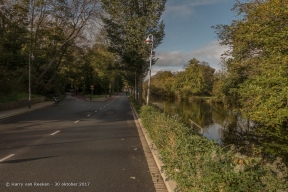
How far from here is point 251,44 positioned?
62.5 feet

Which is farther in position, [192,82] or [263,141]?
[192,82]

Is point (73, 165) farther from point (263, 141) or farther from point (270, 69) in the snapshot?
point (263, 141)

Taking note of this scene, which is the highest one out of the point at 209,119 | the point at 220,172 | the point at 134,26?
the point at 134,26

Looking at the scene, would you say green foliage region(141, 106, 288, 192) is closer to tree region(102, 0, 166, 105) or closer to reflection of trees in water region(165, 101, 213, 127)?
reflection of trees in water region(165, 101, 213, 127)

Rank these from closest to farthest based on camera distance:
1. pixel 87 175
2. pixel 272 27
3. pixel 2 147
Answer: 1. pixel 87 175
2. pixel 2 147
3. pixel 272 27

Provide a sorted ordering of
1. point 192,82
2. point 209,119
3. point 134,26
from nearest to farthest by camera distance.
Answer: point 134,26 < point 209,119 < point 192,82

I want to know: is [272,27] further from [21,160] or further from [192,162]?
[21,160]

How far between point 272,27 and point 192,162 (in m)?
12.7

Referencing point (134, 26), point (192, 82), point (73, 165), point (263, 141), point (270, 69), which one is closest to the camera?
point (73, 165)

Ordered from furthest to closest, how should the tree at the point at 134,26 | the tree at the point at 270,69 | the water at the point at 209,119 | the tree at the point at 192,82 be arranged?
1. the tree at the point at 192,82
2. the tree at the point at 134,26
3. the water at the point at 209,119
4. the tree at the point at 270,69

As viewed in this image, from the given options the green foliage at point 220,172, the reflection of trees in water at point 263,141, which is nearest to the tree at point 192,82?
the reflection of trees in water at point 263,141

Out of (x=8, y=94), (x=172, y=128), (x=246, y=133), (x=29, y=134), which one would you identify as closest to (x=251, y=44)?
(x=246, y=133)

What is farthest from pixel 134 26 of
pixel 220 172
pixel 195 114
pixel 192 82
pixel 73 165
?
pixel 192 82

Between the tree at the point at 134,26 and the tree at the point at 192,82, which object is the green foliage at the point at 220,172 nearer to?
the tree at the point at 134,26
